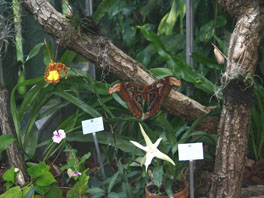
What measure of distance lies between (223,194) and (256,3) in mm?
840

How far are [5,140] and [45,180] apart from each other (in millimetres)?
392

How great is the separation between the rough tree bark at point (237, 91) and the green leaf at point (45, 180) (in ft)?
2.53

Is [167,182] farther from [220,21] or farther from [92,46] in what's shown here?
[220,21]

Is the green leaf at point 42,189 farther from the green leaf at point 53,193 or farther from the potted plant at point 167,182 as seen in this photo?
the potted plant at point 167,182

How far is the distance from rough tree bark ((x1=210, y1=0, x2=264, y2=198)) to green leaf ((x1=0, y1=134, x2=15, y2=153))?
1.09m

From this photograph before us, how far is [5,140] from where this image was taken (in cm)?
180

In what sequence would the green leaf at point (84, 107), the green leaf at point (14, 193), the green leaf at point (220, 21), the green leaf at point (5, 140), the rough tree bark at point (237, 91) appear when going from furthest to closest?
the green leaf at point (220, 21) < the green leaf at point (84, 107) < the green leaf at point (5, 140) < the green leaf at point (14, 193) < the rough tree bark at point (237, 91)

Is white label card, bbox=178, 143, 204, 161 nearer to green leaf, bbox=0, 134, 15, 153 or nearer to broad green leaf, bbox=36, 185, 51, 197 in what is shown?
broad green leaf, bbox=36, 185, 51, 197

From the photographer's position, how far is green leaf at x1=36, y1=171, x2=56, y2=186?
157 cm

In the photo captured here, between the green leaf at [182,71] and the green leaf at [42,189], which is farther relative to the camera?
the green leaf at [182,71]

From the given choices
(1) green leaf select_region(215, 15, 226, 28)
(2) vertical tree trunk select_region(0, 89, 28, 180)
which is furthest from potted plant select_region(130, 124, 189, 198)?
(1) green leaf select_region(215, 15, 226, 28)

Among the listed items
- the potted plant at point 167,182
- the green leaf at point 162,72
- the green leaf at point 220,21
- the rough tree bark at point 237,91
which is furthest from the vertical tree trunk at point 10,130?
the green leaf at point 220,21

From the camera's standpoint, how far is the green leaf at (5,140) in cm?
178

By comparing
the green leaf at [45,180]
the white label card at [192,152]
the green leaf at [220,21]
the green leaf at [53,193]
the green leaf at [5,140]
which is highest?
the green leaf at [220,21]
